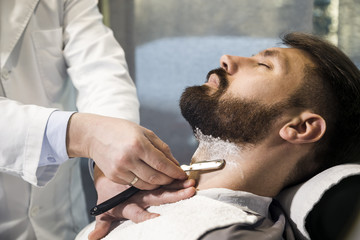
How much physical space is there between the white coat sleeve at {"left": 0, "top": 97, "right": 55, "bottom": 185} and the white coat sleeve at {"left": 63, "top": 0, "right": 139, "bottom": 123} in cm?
31

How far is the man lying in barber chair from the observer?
1.39 m

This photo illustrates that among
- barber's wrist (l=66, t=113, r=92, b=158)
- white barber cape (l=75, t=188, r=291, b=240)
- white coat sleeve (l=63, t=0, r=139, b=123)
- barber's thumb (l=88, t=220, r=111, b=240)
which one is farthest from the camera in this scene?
white coat sleeve (l=63, t=0, r=139, b=123)

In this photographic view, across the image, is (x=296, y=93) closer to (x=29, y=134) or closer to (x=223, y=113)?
(x=223, y=113)

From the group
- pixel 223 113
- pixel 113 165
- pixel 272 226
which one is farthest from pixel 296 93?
pixel 113 165

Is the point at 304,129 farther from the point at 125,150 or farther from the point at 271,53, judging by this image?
the point at 125,150

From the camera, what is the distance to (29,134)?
4.64 feet

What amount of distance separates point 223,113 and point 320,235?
1.64 ft

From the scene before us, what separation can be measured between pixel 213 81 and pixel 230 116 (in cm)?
17

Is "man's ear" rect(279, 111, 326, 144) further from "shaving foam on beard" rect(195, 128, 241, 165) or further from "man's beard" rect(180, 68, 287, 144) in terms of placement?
"shaving foam on beard" rect(195, 128, 241, 165)

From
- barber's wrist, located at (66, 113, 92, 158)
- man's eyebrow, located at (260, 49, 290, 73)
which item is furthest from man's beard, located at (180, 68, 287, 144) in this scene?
barber's wrist, located at (66, 113, 92, 158)

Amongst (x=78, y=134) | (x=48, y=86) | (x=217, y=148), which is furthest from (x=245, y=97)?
(x=48, y=86)

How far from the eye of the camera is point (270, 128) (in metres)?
1.40

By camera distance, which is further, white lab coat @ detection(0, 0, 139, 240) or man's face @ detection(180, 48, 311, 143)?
white lab coat @ detection(0, 0, 139, 240)

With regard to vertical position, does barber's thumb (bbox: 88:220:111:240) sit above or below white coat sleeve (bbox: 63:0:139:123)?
below
